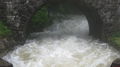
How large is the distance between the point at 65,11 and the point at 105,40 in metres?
7.58

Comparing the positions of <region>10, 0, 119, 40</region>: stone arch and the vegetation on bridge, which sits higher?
<region>10, 0, 119, 40</region>: stone arch

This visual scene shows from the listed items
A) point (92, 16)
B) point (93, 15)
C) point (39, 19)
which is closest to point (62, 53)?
point (93, 15)

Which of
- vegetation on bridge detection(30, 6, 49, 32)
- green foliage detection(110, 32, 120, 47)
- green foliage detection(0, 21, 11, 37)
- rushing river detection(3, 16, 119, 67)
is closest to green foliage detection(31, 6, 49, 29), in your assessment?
vegetation on bridge detection(30, 6, 49, 32)

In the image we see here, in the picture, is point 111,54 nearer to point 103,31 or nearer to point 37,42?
point 103,31

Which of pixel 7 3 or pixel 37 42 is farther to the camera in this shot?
pixel 37 42

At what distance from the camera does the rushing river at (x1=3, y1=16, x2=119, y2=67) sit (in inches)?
500

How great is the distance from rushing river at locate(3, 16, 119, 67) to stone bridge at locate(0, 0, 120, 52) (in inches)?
24.1

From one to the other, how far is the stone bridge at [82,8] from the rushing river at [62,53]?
613 mm

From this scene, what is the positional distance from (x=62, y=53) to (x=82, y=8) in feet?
9.47

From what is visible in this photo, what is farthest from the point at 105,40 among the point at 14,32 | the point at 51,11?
the point at 51,11

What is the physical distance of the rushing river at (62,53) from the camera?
12.7m

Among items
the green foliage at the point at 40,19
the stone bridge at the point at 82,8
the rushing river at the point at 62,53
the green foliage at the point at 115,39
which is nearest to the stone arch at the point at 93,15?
the stone bridge at the point at 82,8

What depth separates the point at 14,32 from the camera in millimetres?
14047

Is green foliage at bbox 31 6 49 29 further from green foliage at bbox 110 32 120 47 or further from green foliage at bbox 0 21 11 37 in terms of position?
green foliage at bbox 110 32 120 47
